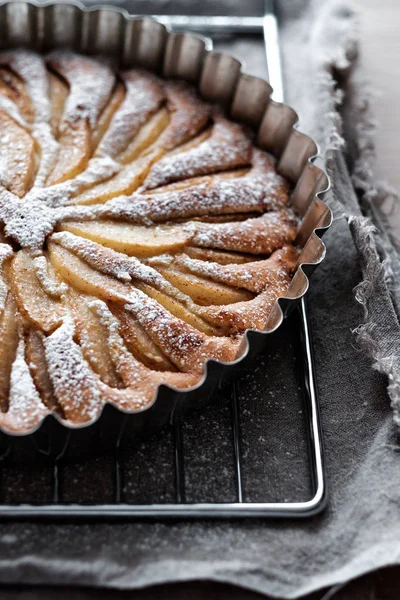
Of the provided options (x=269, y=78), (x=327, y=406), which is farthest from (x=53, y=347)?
(x=269, y=78)

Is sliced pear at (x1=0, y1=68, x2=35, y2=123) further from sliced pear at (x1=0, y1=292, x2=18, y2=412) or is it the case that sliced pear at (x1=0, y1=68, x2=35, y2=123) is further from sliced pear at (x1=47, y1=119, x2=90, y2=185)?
sliced pear at (x1=0, y1=292, x2=18, y2=412)

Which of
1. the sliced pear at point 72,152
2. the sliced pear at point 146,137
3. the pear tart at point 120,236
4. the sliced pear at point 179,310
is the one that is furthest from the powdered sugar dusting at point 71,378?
the sliced pear at point 146,137

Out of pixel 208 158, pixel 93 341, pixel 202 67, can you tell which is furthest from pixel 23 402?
pixel 202 67

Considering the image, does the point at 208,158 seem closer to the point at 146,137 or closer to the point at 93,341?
the point at 146,137

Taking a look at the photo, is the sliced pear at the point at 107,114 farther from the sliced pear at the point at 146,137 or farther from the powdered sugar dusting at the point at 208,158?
the powdered sugar dusting at the point at 208,158

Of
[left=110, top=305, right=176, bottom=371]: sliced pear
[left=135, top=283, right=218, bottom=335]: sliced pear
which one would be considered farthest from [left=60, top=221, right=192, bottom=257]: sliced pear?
[left=110, top=305, right=176, bottom=371]: sliced pear

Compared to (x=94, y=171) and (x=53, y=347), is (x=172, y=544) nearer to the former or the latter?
(x=53, y=347)

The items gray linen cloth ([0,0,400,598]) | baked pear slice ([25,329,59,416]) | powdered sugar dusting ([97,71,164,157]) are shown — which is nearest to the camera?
gray linen cloth ([0,0,400,598])

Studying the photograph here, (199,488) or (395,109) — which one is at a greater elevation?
(395,109)
